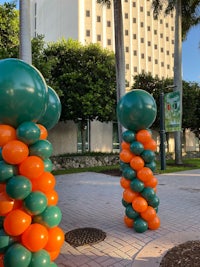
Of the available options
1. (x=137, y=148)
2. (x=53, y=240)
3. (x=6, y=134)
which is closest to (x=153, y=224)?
(x=137, y=148)

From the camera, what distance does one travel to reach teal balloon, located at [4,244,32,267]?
107 inches

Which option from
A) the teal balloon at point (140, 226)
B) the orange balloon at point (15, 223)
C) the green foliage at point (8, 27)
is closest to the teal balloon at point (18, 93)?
the orange balloon at point (15, 223)

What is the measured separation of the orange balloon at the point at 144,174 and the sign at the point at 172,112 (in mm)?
9637

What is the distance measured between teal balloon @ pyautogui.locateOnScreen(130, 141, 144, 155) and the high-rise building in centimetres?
4594

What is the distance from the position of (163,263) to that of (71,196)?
5.09m

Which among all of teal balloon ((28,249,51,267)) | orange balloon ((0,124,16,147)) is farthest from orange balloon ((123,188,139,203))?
orange balloon ((0,124,16,147))

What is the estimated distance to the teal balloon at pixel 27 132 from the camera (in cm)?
293

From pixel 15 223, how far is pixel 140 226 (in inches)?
113

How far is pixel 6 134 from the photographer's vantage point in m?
2.93

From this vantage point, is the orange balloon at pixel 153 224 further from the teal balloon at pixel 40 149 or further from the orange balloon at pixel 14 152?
the orange balloon at pixel 14 152

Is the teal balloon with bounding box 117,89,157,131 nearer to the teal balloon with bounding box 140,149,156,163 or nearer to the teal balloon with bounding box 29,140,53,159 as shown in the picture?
the teal balloon with bounding box 140,149,156,163

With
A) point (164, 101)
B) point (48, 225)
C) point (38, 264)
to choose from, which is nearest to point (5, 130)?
point (48, 225)

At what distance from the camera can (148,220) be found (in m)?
5.09

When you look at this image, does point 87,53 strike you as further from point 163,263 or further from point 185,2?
point 163,263
